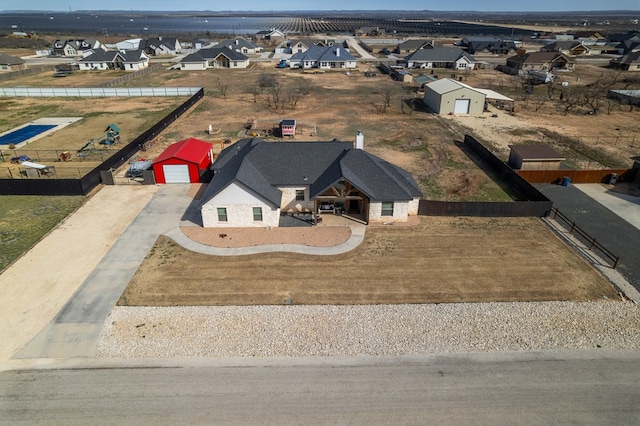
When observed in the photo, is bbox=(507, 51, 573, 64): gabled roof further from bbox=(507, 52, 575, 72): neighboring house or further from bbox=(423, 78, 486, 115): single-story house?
bbox=(423, 78, 486, 115): single-story house

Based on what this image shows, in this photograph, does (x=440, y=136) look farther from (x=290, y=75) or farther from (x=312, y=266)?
(x=290, y=75)

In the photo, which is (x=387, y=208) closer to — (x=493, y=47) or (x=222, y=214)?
(x=222, y=214)

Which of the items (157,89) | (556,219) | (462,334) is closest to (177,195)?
(462,334)

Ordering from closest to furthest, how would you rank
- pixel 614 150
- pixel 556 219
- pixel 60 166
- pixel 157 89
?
pixel 556 219 < pixel 60 166 < pixel 614 150 < pixel 157 89

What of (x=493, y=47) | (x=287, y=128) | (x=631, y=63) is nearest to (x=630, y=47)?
(x=631, y=63)

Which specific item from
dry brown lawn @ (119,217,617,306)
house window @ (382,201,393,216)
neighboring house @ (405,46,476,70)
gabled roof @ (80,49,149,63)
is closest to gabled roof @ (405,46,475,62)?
A: neighboring house @ (405,46,476,70)
